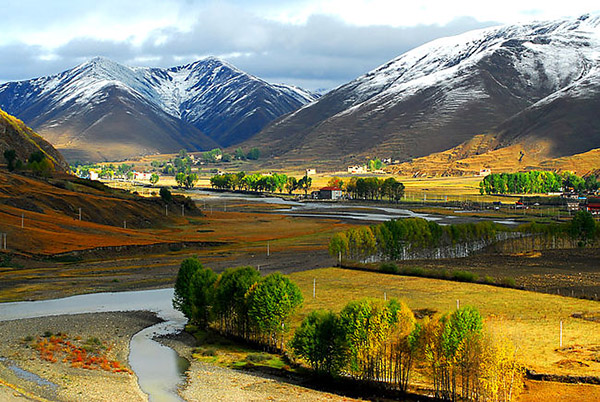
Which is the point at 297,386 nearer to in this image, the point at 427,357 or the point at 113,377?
the point at 427,357

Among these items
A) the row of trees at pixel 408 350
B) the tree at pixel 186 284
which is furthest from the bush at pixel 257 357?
the tree at pixel 186 284

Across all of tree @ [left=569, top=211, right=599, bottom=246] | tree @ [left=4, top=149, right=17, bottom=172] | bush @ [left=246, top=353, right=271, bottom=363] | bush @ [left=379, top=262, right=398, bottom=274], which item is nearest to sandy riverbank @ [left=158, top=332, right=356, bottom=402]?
bush @ [left=246, top=353, right=271, bottom=363]

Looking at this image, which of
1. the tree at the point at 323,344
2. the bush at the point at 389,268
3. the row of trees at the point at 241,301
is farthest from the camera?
the bush at the point at 389,268

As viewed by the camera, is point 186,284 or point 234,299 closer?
point 234,299

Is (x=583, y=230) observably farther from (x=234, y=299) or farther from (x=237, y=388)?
(x=237, y=388)

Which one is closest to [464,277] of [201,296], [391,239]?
[391,239]

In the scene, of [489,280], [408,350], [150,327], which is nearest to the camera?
[408,350]

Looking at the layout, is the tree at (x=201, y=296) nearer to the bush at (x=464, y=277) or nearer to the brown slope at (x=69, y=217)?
the bush at (x=464, y=277)
